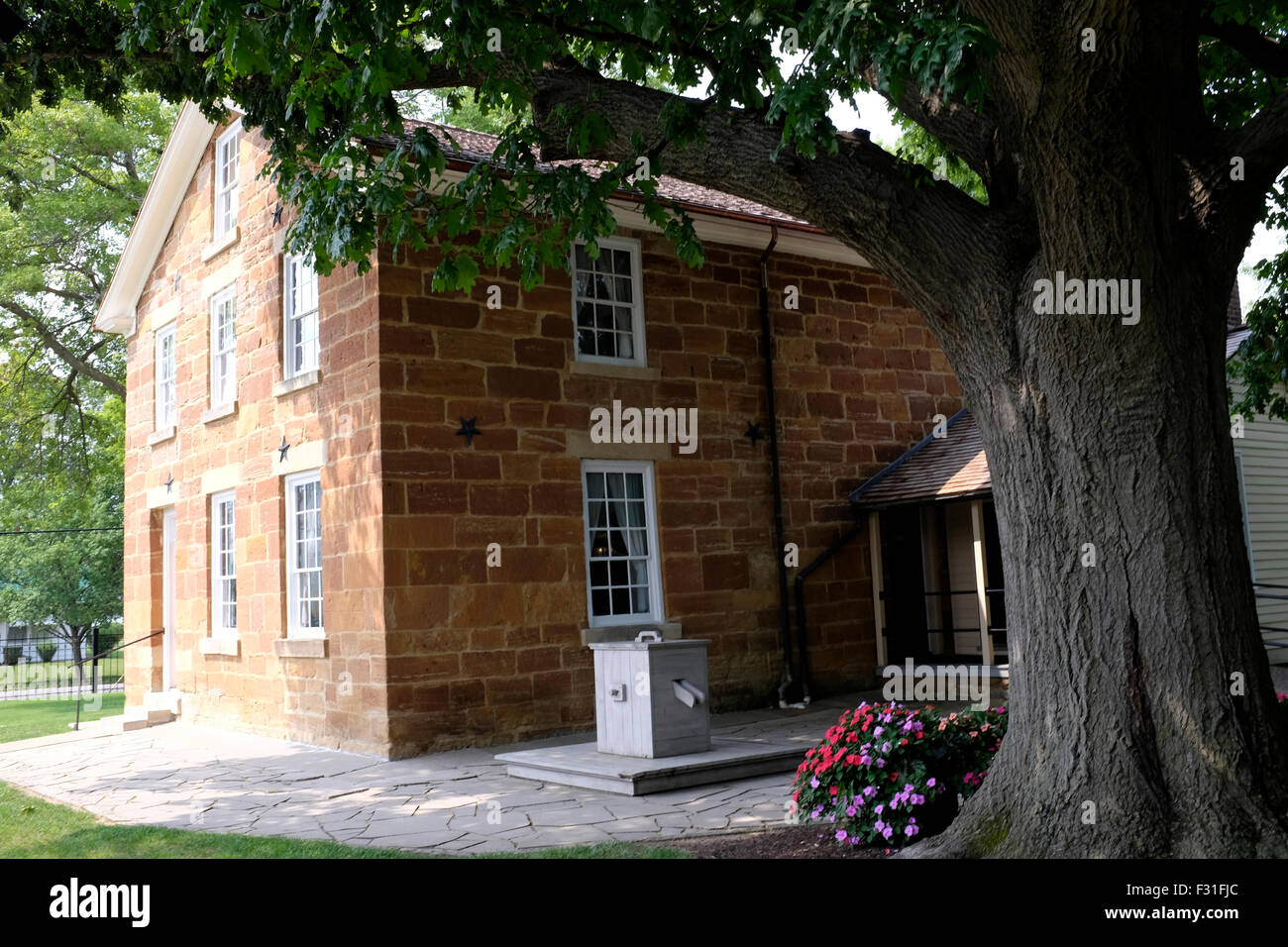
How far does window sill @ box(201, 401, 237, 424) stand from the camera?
14.0 m

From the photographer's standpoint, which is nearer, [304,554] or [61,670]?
[304,554]

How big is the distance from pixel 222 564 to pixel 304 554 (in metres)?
2.81

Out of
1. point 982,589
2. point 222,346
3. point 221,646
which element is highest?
point 222,346

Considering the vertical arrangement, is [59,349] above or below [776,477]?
above

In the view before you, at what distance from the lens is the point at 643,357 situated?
42.2 feet

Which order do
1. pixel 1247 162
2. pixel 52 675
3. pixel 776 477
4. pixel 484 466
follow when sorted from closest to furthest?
1. pixel 1247 162
2. pixel 484 466
3. pixel 776 477
4. pixel 52 675

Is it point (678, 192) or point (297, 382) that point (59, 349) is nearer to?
point (297, 382)

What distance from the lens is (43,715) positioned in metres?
19.2

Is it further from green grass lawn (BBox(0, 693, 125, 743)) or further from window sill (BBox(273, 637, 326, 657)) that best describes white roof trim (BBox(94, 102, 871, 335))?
green grass lawn (BBox(0, 693, 125, 743))

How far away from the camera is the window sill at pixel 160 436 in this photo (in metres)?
16.0

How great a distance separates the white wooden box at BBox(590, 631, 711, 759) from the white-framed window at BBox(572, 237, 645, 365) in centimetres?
430

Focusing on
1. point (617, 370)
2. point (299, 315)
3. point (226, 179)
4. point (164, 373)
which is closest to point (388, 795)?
point (617, 370)

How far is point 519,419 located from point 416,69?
208 inches

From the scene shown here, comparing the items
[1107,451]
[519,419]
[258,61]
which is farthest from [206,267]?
[1107,451]
